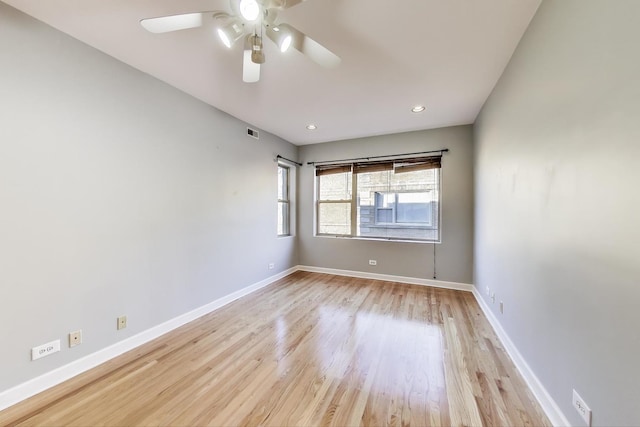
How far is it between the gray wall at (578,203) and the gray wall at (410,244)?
5.68ft

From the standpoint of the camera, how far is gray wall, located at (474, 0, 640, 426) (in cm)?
93

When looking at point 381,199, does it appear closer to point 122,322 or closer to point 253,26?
point 253,26

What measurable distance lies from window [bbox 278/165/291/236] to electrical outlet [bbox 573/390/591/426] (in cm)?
407

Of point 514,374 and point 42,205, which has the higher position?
point 42,205

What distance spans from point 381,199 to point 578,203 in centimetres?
323

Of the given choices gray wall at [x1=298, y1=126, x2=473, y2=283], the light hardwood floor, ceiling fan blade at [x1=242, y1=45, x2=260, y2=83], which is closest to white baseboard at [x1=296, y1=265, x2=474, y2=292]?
gray wall at [x1=298, y1=126, x2=473, y2=283]

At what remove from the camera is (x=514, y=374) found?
1867mm

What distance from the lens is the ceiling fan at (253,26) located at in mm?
1293

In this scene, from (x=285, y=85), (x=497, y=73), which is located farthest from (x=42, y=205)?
(x=497, y=73)

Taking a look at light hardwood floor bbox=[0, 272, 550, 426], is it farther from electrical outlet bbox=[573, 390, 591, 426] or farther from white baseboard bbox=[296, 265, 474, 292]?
white baseboard bbox=[296, 265, 474, 292]

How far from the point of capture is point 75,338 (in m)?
1.89

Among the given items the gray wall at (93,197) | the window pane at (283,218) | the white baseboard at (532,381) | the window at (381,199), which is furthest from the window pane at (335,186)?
the white baseboard at (532,381)

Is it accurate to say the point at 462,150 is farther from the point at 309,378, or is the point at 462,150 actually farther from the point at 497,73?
the point at 309,378

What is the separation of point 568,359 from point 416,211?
3.00m
